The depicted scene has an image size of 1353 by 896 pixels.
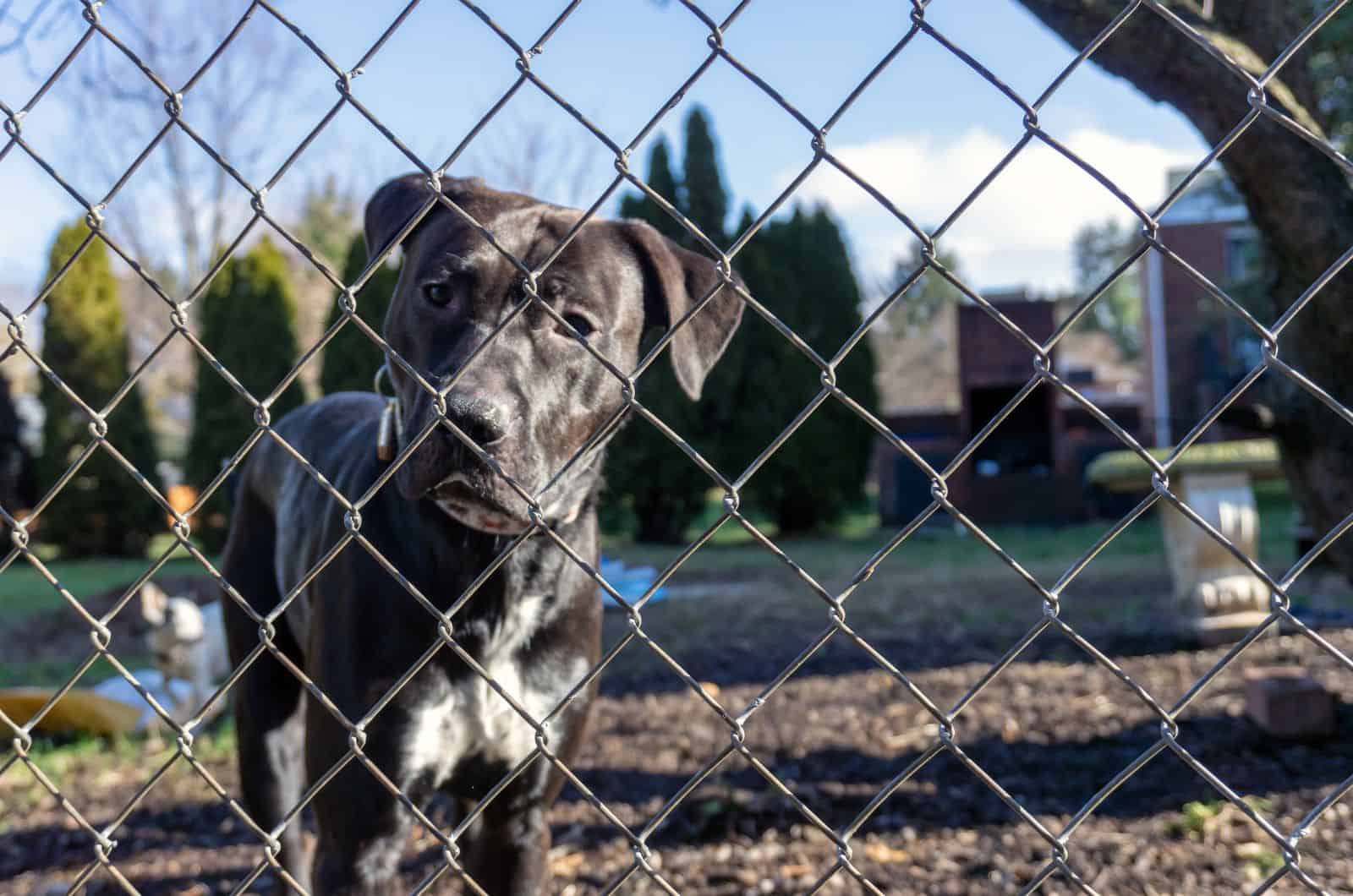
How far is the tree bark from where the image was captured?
3.43 metres

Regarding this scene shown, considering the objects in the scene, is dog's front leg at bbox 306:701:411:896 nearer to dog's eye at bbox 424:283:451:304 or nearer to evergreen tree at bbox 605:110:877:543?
dog's eye at bbox 424:283:451:304

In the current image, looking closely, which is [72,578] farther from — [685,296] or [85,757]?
[685,296]

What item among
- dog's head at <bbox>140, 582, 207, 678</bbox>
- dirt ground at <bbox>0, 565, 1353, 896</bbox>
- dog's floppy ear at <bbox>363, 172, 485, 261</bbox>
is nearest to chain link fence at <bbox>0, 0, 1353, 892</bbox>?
dog's floppy ear at <bbox>363, 172, 485, 261</bbox>

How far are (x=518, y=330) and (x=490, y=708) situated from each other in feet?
2.93

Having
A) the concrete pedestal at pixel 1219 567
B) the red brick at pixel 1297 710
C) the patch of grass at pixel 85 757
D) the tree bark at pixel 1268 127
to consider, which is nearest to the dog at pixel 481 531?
the tree bark at pixel 1268 127

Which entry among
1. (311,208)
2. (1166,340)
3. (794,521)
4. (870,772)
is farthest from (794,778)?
(311,208)

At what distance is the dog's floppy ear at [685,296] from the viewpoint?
2648 mm

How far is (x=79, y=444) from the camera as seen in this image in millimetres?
16016

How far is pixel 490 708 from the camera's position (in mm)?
2596

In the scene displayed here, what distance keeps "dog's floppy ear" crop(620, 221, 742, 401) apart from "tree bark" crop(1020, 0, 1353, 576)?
1.50 meters

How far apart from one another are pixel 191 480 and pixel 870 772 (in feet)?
43.1

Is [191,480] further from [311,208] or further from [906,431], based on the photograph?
[311,208]

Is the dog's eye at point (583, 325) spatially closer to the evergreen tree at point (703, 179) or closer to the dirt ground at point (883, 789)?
the dirt ground at point (883, 789)

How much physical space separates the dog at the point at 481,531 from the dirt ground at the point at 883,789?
0.98 metres
